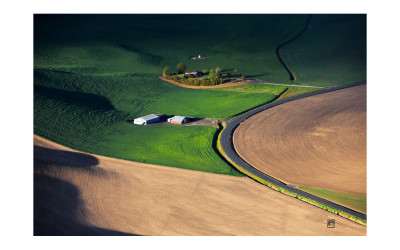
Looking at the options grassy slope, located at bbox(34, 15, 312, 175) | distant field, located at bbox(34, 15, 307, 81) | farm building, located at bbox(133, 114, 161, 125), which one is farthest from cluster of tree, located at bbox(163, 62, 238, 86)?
farm building, located at bbox(133, 114, 161, 125)

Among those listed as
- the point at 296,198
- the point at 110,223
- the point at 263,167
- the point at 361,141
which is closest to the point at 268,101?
the point at 361,141

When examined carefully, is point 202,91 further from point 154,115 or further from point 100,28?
point 100,28

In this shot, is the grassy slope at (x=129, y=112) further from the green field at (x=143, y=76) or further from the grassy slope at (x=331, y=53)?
the grassy slope at (x=331, y=53)

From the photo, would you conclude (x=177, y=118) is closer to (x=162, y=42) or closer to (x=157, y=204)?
(x=157, y=204)

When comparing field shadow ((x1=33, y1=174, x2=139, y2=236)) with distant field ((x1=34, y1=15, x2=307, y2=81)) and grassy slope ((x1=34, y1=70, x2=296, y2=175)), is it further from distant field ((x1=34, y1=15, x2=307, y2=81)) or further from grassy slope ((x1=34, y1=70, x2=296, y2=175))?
distant field ((x1=34, y1=15, x2=307, y2=81))

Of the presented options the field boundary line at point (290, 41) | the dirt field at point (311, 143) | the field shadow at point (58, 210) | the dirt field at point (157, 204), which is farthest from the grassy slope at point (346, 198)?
the field boundary line at point (290, 41)

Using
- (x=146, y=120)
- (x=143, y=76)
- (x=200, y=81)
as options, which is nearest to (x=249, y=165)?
(x=146, y=120)
